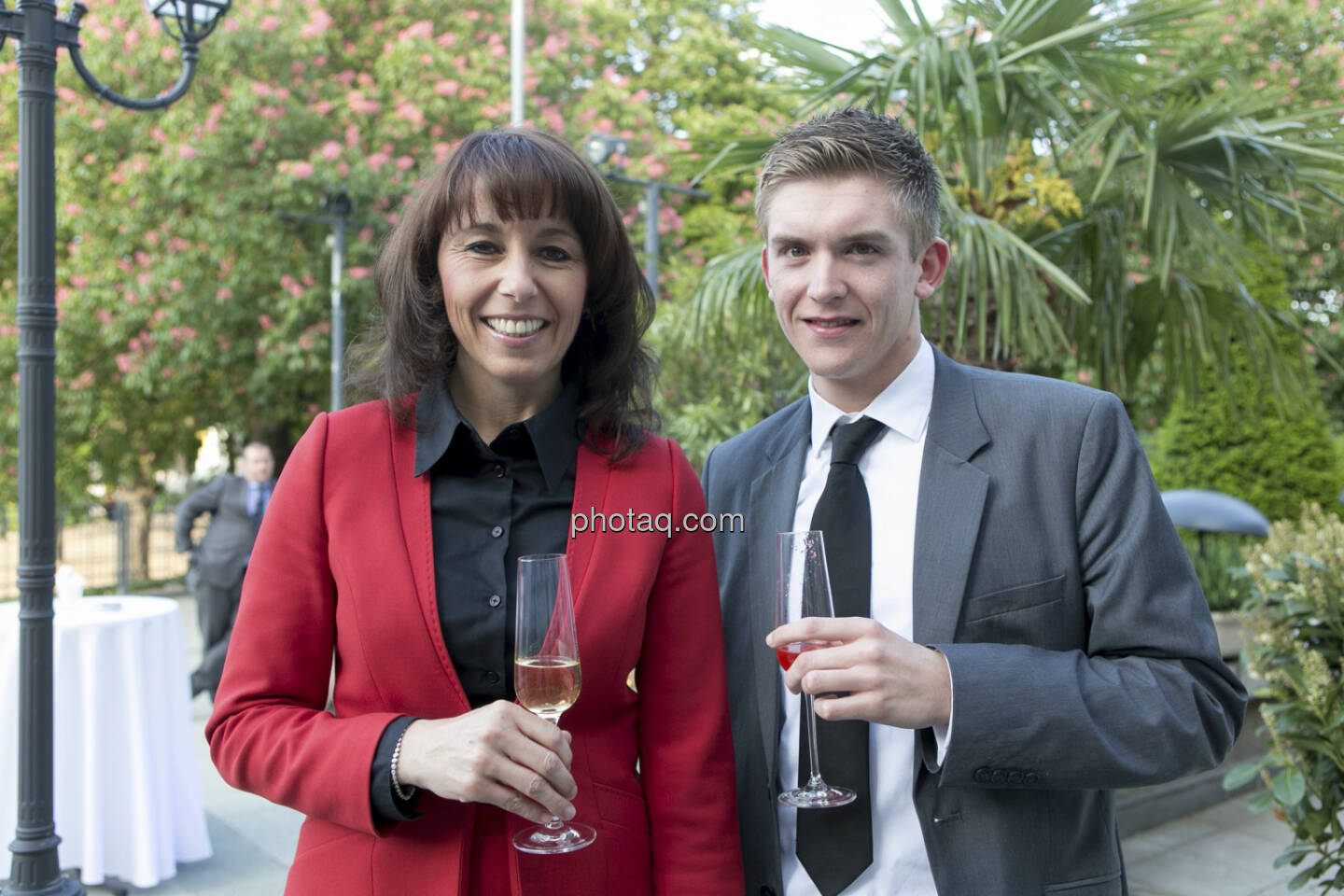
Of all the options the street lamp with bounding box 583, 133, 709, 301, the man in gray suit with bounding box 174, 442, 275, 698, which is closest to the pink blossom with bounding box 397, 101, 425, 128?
the street lamp with bounding box 583, 133, 709, 301

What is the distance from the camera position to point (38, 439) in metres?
3.87

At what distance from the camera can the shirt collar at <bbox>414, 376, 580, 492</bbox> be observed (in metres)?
1.76

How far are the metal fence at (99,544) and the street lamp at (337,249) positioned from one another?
15.7 ft

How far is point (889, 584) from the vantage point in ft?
5.89

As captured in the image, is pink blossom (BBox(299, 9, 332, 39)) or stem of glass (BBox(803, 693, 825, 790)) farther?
pink blossom (BBox(299, 9, 332, 39))

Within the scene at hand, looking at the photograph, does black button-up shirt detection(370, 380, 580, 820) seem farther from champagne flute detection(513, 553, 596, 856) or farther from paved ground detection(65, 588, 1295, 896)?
paved ground detection(65, 588, 1295, 896)

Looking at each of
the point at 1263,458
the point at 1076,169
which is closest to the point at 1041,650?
the point at 1076,169

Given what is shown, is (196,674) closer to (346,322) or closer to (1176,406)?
(346,322)

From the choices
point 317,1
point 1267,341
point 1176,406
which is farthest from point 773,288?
point 317,1

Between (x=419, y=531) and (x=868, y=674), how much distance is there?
29.1 inches

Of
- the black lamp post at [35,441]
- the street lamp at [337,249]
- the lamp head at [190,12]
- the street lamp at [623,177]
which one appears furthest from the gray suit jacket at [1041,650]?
the street lamp at [337,249]

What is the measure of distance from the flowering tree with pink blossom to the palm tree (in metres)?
6.44

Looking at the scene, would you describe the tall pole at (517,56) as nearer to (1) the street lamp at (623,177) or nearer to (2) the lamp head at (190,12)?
(1) the street lamp at (623,177)

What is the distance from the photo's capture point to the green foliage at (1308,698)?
3420 millimetres
